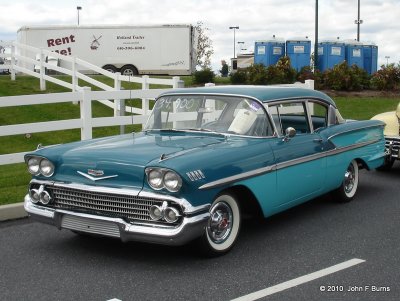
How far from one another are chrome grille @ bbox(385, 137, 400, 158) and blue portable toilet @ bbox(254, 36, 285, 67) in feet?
57.4

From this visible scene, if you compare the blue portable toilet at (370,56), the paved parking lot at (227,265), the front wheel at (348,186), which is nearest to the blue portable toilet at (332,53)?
the blue portable toilet at (370,56)

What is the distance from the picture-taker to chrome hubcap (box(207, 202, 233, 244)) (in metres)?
5.09

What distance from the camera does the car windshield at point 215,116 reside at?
5871 mm

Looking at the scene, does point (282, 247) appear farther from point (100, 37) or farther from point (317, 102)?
point (100, 37)

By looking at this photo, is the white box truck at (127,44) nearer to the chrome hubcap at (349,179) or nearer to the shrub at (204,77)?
the shrub at (204,77)

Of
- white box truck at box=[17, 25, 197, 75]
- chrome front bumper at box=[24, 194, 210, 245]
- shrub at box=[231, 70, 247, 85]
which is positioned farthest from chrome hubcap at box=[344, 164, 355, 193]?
white box truck at box=[17, 25, 197, 75]

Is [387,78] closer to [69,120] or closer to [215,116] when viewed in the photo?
[69,120]

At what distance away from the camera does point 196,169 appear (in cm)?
481

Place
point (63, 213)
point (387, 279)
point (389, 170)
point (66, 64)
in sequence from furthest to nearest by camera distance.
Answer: point (66, 64), point (389, 170), point (63, 213), point (387, 279)

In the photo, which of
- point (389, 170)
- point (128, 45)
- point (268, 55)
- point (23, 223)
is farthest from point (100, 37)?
point (23, 223)

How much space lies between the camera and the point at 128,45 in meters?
29.7

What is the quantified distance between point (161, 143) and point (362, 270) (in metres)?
2.07

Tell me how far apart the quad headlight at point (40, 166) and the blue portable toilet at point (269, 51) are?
21402 millimetres

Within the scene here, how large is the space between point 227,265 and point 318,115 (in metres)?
2.82
